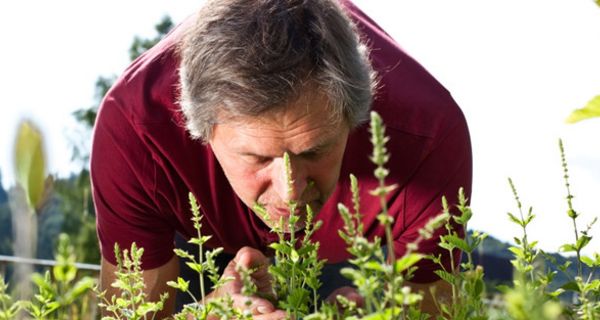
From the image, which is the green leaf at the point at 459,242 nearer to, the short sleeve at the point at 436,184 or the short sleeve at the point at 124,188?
the short sleeve at the point at 436,184

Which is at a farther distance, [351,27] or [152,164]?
[152,164]

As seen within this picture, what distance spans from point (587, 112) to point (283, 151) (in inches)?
39.5

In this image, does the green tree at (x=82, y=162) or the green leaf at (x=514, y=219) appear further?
the green tree at (x=82, y=162)

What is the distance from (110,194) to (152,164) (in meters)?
0.17

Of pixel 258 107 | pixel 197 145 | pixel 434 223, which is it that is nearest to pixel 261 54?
pixel 258 107

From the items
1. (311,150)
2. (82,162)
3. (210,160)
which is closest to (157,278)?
(210,160)

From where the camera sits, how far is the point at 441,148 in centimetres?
257

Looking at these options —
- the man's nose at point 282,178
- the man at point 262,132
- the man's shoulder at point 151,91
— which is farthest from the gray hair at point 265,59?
the man's shoulder at point 151,91

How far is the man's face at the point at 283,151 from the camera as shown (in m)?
1.96

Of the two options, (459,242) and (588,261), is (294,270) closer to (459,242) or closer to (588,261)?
(459,242)

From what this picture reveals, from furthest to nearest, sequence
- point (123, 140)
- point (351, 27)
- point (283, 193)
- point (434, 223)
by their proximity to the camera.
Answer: point (123, 140) → point (351, 27) → point (283, 193) → point (434, 223)

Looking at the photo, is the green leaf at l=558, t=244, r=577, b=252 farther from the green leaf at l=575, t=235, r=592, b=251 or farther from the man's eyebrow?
the man's eyebrow

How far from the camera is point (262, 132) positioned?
1.97 meters

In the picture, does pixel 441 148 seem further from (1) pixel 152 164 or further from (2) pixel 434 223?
(2) pixel 434 223
